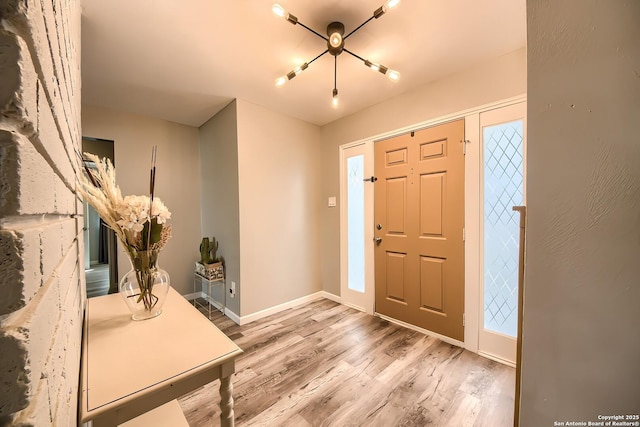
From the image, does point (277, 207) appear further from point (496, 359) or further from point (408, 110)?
point (496, 359)

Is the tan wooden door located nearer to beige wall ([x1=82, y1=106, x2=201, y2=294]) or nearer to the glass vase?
the glass vase

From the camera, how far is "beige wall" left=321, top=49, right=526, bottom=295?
187 centimetres

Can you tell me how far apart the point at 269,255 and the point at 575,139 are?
8.44 feet

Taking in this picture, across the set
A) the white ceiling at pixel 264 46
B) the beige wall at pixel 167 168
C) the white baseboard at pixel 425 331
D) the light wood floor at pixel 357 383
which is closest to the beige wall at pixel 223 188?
the beige wall at pixel 167 168

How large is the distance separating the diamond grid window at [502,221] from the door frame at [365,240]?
110cm

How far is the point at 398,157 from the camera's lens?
253cm

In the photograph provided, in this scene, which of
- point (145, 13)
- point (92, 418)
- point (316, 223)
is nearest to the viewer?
point (92, 418)

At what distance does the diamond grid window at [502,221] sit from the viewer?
1.85m

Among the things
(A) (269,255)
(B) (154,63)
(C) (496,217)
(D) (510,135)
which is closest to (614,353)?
(C) (496,217)

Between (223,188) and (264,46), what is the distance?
1595 millimetres

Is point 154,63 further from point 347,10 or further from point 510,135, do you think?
point 510,135

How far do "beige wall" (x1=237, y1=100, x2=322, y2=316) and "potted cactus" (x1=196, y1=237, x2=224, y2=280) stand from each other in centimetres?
43

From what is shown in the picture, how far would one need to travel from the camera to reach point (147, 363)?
2.56 feet

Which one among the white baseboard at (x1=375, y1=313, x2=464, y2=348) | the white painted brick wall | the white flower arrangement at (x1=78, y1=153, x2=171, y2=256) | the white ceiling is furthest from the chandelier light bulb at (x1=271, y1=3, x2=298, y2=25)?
the white baseboard at (x1=375, y1=313, x2=464, y2=348)
